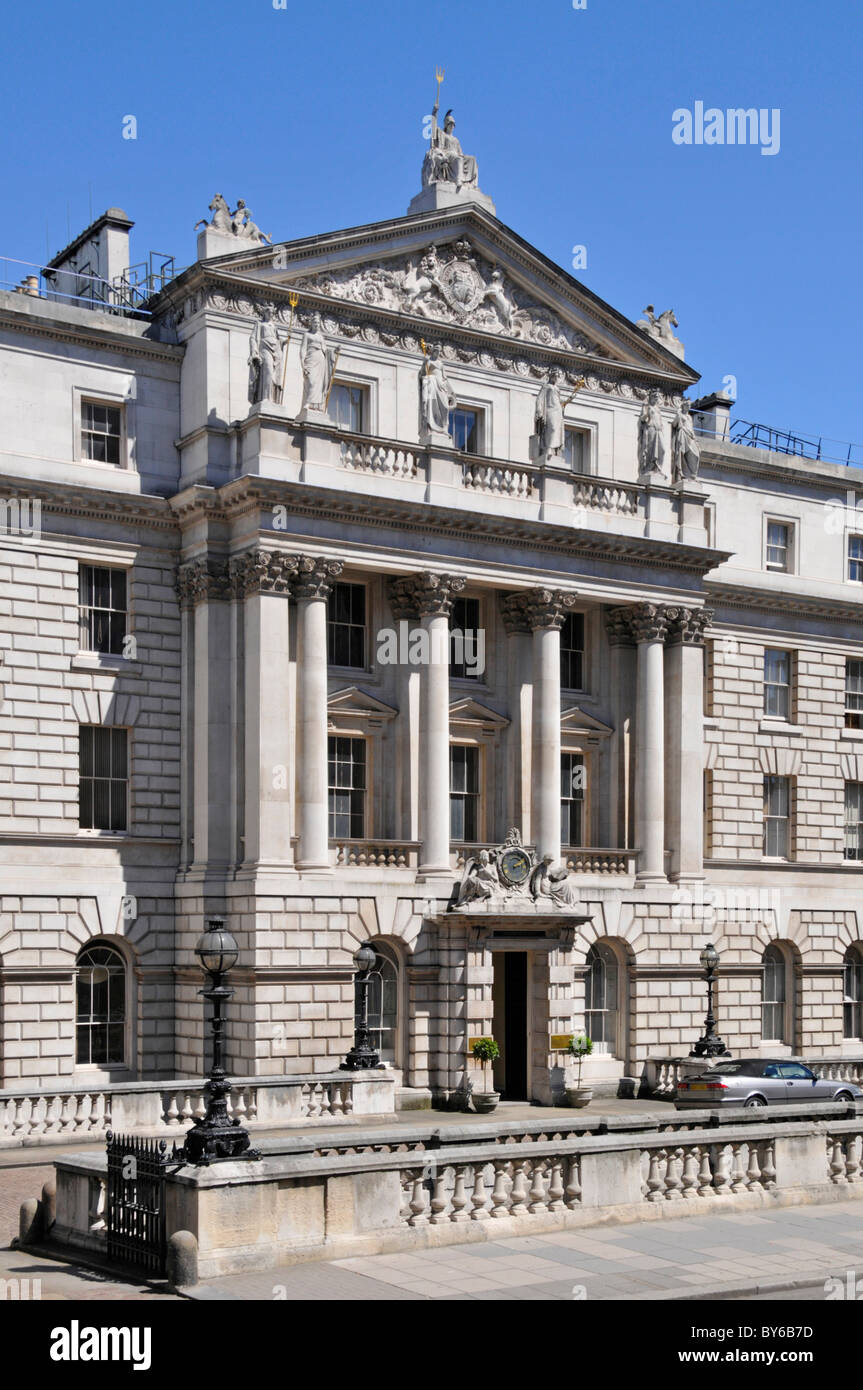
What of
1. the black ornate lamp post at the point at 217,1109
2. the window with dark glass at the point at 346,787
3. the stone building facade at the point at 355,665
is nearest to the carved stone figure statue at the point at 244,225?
the stone building facade at the point at 355,665

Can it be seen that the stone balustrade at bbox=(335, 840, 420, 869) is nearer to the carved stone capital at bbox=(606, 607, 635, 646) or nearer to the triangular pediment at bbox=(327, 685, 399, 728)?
the triangular pediment at bbox=(327, 685, 399, 728)

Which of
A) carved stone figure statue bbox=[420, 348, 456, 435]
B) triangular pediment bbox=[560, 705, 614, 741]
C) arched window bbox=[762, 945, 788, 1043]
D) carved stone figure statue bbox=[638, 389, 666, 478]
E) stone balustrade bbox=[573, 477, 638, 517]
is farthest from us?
arched window bbox=[762, 945, 788, 1043]

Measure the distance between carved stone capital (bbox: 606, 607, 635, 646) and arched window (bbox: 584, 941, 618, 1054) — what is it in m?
7.70

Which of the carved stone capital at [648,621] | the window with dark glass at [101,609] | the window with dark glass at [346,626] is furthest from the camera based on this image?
the carved stone capital at [648,621]

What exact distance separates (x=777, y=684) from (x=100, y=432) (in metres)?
21.4

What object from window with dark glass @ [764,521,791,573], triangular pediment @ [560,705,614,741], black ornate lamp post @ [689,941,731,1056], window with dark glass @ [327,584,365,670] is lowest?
black ornate lamp post @ [689,941,731,1056]

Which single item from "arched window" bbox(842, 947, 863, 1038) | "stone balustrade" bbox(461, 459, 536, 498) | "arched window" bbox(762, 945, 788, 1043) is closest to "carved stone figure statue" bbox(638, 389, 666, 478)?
"stone balustrade" bbox(461, 459, 536, 498)

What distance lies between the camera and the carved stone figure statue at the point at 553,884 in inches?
1604

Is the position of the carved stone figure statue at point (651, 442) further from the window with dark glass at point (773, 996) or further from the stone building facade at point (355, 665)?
the window with dark glass at point (773, 996)

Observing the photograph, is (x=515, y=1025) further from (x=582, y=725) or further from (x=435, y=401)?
(x=435, y=401)

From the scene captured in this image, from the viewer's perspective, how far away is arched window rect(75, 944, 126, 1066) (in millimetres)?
38281

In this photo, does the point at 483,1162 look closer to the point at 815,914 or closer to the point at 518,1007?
the point at 518,1007

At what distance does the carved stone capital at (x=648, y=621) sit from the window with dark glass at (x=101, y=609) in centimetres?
1302

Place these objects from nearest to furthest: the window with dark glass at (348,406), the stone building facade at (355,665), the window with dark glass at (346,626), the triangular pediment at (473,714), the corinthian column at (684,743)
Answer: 1. the stone building facade at (355,665)
2. the window with dark glass at (346,626)
3. the window with dark glass at (348,406)
4. the triangular pediment at (473,714)
5. the corinthian column at (684,743)
